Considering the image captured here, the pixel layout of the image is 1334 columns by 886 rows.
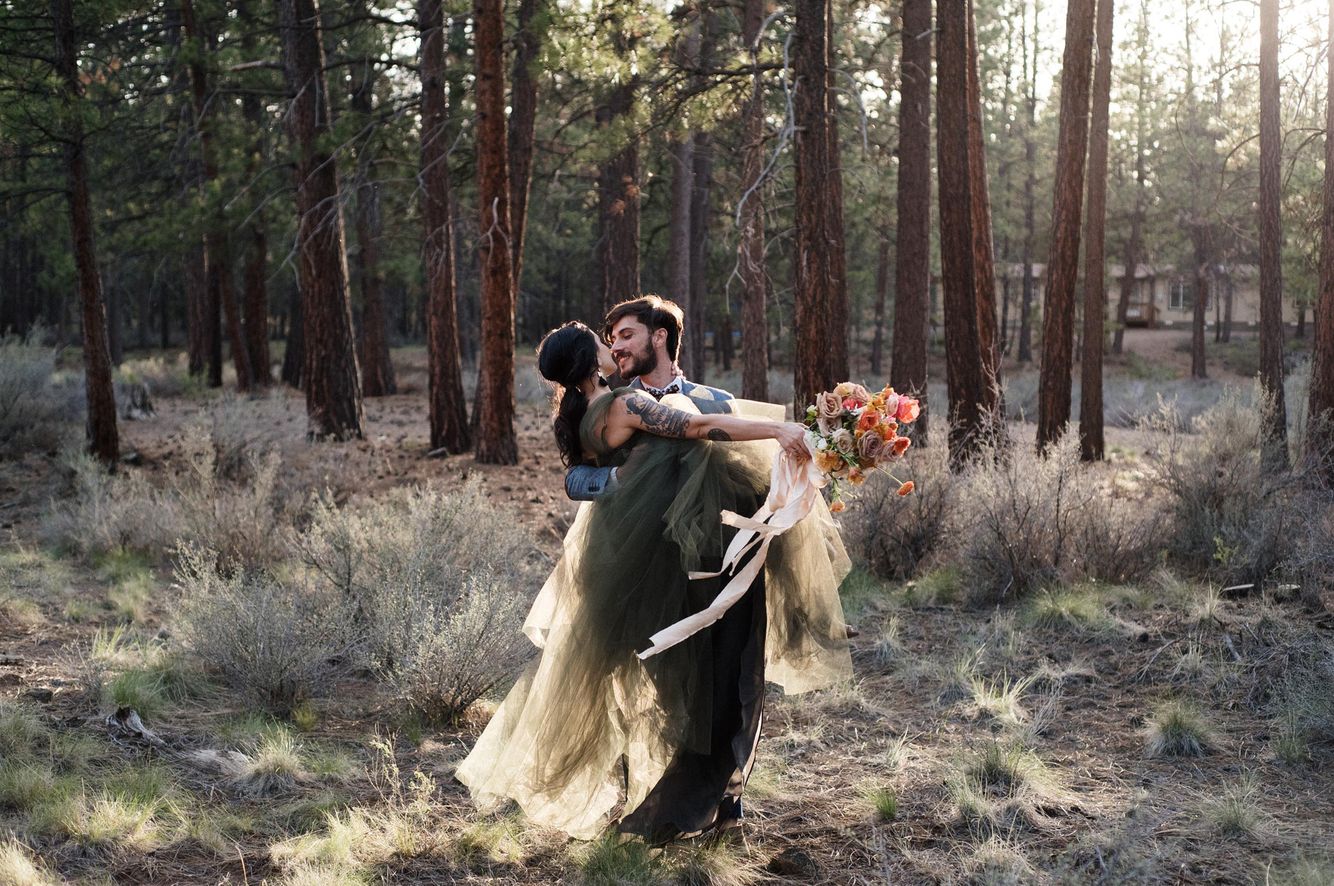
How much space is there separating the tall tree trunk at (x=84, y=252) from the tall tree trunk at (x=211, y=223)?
1858 mm

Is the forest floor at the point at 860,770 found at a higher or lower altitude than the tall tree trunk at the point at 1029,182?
lower

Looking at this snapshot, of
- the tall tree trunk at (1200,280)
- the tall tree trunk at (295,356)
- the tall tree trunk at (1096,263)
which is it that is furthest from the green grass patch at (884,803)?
the tall tree trunk at (1200,280)

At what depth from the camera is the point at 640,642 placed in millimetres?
4242

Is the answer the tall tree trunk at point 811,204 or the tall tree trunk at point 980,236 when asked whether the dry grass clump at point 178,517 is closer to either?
the tall tree trunk at point 811,204

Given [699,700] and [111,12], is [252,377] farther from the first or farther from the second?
[699,700]

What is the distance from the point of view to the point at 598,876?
420 cm

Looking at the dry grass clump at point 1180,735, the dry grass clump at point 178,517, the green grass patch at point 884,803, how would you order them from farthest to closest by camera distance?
the dry grass clump at point 178,517 → the dry grass clump at point 1180,735 → the green grass patch at point 884,803

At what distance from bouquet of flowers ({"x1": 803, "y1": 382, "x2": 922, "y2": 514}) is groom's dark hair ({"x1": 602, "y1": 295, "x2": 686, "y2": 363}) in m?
0.67

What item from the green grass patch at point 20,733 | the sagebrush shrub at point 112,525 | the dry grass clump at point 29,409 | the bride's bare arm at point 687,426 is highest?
the bride's bare arm at point 687,426

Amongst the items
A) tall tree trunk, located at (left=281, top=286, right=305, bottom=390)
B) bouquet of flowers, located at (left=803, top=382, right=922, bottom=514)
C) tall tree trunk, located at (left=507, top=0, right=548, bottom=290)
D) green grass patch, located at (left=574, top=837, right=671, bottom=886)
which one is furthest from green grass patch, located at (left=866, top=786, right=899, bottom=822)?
tall tree trunk, located at (left=281, top=286, right=305, bottom=390)

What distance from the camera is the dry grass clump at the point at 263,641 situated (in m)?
6.13

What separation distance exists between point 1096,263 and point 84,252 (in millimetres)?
11651

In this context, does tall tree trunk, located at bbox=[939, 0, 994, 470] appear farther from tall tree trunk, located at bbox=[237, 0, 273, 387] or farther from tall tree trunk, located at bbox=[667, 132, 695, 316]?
tall tree trunk, located at bbox=[237, 0, 273, 387]

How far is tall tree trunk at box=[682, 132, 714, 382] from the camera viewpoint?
22.9 metres
